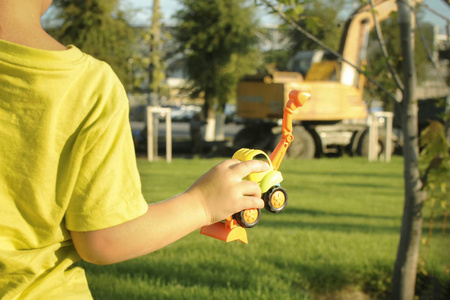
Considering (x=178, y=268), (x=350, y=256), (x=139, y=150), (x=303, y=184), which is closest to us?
(x=178, y=268)

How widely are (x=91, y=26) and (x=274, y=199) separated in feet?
52.7

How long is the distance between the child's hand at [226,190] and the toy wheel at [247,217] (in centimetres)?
2

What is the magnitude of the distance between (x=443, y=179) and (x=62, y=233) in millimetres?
3084

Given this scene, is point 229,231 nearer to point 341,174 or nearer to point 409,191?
point 409,191

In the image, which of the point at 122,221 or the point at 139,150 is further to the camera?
the point at 139,150

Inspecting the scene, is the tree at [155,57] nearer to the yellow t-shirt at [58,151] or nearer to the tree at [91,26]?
the tree at [91,26]

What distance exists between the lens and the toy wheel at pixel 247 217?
41.6 inches

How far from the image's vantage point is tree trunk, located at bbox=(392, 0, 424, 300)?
11.7 feet

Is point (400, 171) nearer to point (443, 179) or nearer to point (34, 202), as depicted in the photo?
point (443, 179)

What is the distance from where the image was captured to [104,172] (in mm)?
886

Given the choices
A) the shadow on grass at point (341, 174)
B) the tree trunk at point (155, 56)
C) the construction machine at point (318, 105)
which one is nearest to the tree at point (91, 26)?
the tree trunk at point (155, 56)

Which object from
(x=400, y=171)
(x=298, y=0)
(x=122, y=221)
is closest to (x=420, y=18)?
(x=298, y=0)

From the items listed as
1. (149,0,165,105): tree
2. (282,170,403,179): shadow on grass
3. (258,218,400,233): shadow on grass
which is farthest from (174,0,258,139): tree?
(258,218,400,233): shadow on grass

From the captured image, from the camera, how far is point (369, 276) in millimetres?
4031
